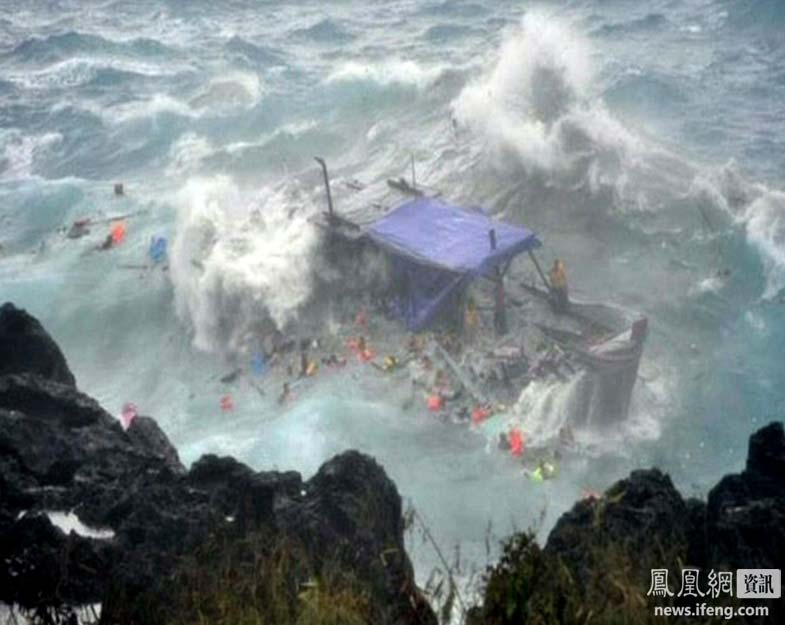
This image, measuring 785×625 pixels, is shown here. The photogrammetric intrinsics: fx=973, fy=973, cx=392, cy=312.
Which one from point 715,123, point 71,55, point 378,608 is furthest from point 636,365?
point 71,55

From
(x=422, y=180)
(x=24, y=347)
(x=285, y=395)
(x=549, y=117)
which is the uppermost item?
(x=24, y=347)

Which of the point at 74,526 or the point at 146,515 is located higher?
the point at 146,515

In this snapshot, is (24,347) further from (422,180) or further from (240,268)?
(422,180)

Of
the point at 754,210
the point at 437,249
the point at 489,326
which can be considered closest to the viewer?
the point at 437,249

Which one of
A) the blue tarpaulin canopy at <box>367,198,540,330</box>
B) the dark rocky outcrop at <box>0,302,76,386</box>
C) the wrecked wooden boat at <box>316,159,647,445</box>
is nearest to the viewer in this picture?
the dark rocky outcrop at <box>0,302,76,386</box>

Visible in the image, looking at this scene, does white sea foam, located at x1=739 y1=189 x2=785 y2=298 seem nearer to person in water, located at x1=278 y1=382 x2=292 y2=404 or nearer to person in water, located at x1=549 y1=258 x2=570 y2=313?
person in water, located at x1=549 y1=258 x2=570 y2=313

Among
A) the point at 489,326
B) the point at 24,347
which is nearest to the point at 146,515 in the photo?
the point at 24,347

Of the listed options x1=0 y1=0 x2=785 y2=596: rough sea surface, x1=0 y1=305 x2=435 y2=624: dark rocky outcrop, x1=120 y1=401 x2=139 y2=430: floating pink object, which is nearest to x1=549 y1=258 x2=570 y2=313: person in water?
x1=0 y1=0 x2=785 y2=596: rough sea surface
